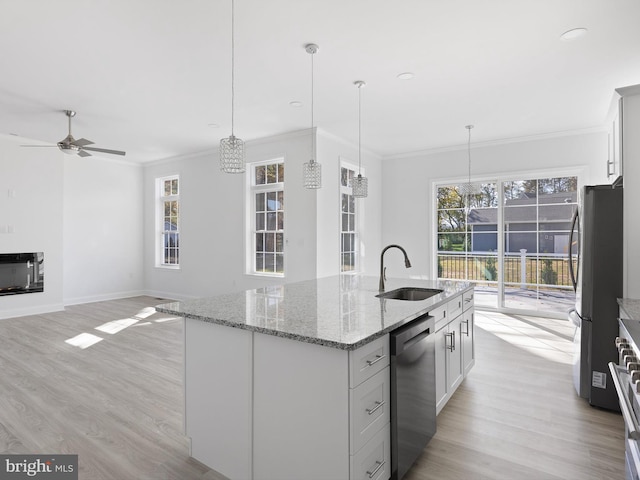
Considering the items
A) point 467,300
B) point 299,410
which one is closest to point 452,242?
point 467,300

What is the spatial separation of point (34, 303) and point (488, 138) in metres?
7.86

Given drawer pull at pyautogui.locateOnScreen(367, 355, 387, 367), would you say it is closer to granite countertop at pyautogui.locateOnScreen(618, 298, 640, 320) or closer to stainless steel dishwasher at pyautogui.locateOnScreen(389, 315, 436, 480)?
stainless steel dishwasher at pyautogui.locateOnScreen(389, 315, 436, 480)

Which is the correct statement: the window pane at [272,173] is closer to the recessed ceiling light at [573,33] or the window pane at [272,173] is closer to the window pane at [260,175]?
the window pane at [260,175]

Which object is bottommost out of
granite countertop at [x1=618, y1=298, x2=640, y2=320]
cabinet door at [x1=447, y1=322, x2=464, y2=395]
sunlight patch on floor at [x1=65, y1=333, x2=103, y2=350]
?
sunlight patch on floor at [x1=65, y1=333, x2=103, y2=350]

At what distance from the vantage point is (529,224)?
5.94 metres

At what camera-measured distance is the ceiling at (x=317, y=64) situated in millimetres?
2654

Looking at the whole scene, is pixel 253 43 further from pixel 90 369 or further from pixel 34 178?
pixel 34 178

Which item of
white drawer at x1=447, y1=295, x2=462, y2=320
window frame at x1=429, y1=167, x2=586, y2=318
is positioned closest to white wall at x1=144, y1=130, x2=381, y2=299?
window frame at x1=429, y1=167, x2=586, y2=318

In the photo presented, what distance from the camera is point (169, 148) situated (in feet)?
22.2

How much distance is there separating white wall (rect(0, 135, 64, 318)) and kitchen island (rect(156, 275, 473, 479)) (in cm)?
537

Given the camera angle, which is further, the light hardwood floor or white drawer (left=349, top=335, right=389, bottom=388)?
the light hardwood floor

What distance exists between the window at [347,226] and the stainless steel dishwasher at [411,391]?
3936 mm

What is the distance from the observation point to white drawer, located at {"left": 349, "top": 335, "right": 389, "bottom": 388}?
1544mm

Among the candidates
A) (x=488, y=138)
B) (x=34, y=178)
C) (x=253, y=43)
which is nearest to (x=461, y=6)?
(x=253, y=43)
